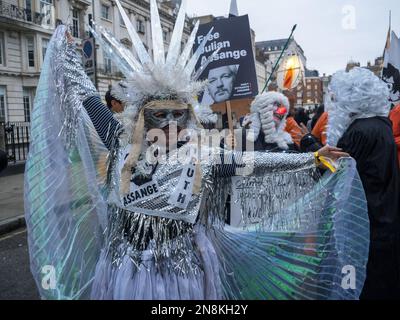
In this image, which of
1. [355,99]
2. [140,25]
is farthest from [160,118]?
[140,25]

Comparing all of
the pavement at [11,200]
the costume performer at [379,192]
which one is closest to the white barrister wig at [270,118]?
the costume performer at [379,192]

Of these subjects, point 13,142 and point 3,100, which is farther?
point 3,100

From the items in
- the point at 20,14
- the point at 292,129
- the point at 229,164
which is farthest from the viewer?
the point at 20,14

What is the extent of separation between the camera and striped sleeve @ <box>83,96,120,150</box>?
225 centimetres

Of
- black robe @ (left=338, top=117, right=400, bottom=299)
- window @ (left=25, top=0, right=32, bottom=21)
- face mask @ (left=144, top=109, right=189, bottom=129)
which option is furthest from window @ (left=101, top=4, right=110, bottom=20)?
face mask @ (left=144, top=109, right=189, bottom=129)

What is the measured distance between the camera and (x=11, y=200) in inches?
299

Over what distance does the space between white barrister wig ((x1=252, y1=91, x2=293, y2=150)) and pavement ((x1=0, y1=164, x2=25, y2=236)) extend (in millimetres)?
4269

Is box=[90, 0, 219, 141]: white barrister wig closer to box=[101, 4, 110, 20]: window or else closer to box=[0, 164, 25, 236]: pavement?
box=[0, 164, 25, 236]: pavement

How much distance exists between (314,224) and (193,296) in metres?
0.90

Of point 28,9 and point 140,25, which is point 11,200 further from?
point 140,25

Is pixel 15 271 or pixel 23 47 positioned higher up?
pixel 23 47

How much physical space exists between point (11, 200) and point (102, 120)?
6315 millimetres

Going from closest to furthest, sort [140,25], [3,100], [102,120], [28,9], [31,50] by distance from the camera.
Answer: [102,120] < [3,100] < [28,9] < [31,50] < [140,25]
